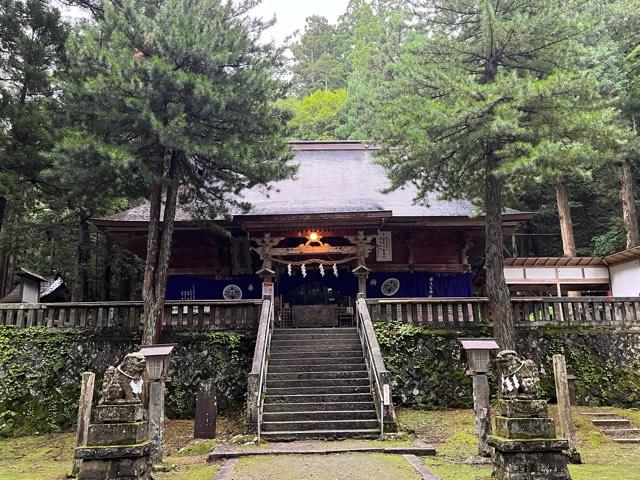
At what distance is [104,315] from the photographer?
35.3ft

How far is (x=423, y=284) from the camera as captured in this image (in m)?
14.6

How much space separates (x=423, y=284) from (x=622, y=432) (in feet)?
22.4

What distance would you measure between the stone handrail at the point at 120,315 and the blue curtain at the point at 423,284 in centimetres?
504

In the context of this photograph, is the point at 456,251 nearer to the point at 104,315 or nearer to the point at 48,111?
the point at 104,315

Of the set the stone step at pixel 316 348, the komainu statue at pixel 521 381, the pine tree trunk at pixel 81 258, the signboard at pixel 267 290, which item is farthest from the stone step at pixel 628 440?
the pine tree trunk at pixel 81 258

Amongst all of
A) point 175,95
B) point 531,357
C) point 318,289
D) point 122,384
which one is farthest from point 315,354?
point 175,95

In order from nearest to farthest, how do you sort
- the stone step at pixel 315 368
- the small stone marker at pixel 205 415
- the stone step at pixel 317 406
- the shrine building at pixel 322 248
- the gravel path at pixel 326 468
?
the gravel path at pixel 326 468
the small stone marker at pixel 205 415
the stone step at pixel 317 406
the stone step at pixel 315 368
the shrine building at pixel 322 248

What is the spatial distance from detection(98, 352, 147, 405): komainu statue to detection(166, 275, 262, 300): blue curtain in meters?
8.85

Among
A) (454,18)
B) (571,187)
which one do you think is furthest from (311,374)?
(571,187)

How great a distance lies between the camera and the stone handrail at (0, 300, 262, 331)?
34.8ft

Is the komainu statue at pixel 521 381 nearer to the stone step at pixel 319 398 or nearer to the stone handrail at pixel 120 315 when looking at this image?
the stone step at pixel 319 398

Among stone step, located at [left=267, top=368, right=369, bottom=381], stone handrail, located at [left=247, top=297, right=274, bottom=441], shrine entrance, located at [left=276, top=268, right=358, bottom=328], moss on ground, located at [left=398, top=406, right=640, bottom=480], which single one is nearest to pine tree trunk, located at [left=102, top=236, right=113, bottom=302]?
shrine entrance, located at [left=276, top=268, right=358, bottom=328]

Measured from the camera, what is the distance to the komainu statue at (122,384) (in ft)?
17.5

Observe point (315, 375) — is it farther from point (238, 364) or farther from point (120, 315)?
point (120, 315)
